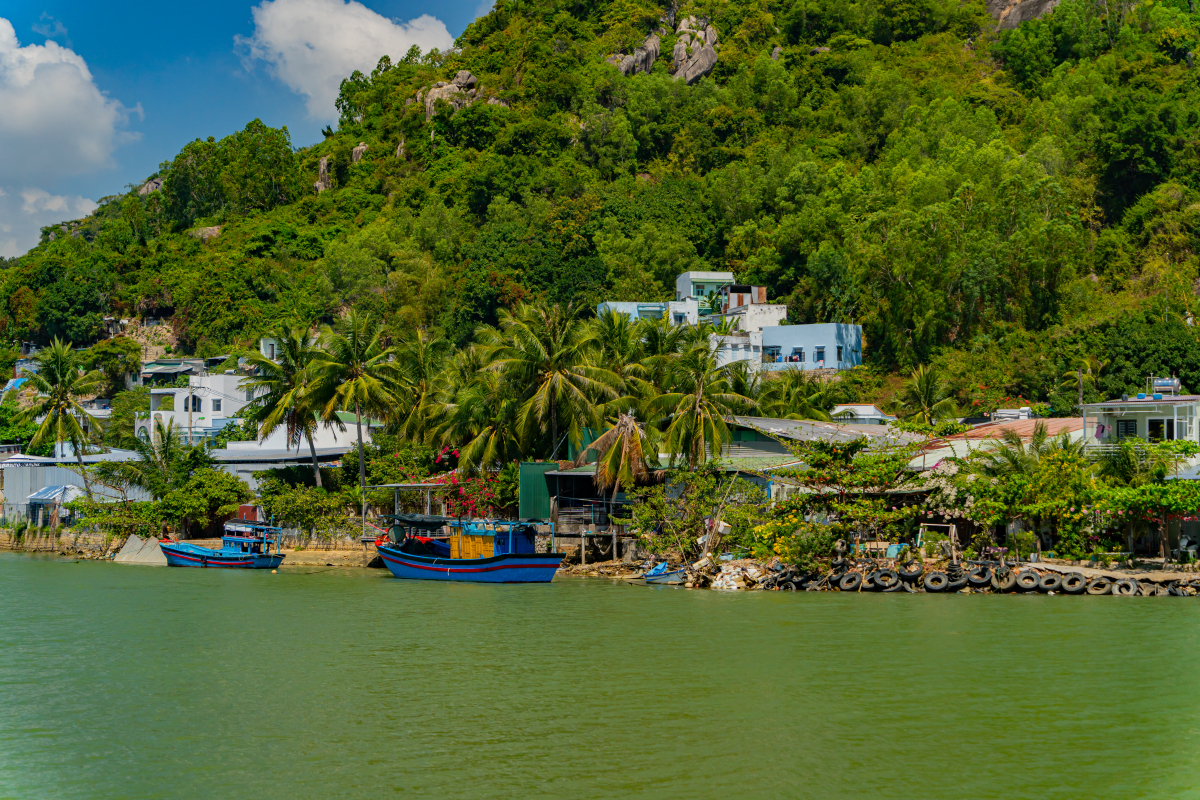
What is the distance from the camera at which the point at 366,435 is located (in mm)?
52500

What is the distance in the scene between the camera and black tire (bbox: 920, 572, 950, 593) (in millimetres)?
28641

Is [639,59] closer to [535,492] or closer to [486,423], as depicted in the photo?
[486,423]

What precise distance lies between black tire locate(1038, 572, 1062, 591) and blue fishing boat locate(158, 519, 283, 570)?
1037 inches

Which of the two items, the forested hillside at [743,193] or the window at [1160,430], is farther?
the forested hillside at [743,193]

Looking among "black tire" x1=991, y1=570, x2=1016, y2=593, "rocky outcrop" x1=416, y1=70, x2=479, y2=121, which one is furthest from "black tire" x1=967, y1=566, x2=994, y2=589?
"rocky outcrop" x1=416, y1=70, x2=479, y2=121

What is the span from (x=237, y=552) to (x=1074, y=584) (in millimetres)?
28779

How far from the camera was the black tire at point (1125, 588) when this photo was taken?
89.8 feet

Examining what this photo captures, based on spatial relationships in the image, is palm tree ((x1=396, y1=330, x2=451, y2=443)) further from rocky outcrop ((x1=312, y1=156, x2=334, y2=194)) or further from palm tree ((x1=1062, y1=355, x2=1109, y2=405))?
rocky outcrop ((x1=312, y1=156, x2=334, y2=194))

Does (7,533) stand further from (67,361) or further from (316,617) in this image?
(316,617)

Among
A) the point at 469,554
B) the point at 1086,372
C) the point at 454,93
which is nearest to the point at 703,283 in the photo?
the point at 1086,372

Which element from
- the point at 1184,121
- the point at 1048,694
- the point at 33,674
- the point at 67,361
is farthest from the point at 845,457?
the point at 1184,121

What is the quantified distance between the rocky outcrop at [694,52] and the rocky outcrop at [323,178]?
37328 millimetres

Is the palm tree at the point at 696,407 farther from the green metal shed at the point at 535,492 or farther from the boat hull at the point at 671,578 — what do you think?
the green metal shed at the point at 535,492

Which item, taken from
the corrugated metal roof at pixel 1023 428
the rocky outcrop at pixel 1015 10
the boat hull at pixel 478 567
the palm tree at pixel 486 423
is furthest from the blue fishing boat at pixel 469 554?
the rocky outcrop at pixel 1015 10
